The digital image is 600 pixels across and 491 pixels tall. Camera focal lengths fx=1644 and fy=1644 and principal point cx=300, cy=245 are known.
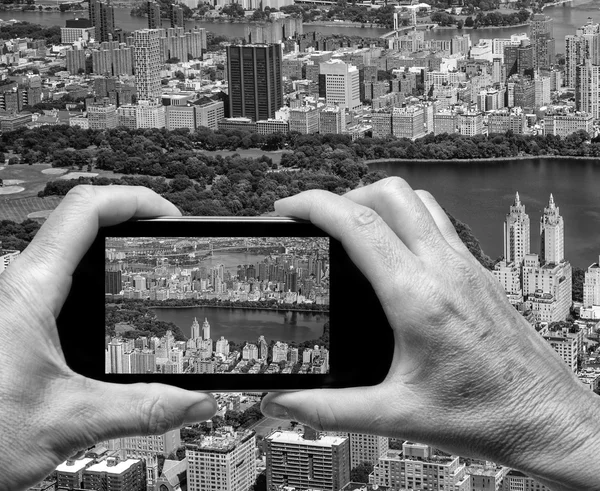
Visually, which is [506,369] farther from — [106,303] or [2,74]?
[2,74]

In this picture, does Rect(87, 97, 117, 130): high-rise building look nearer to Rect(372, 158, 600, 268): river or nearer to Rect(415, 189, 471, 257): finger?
Rect(372, 158, 600, 268): river

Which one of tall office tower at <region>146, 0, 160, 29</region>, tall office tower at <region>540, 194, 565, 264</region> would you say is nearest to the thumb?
tall office tower at <region>540, 194, 565, 264</region>

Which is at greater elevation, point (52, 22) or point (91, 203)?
point (91, 203)

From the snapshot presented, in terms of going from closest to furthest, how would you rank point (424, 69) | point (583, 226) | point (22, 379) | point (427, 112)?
point (22, 379) < point (583, 226) < point (427, 112) < point (424, 69)

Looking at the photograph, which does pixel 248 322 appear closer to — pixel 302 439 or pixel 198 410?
pixel 198 410

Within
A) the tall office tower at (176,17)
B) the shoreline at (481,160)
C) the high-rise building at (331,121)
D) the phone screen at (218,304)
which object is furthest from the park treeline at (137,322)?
the tall office tower at (176,17)

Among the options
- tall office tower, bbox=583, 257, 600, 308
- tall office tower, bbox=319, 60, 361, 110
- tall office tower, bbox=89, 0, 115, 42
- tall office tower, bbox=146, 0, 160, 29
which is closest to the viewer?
tall office tower, bbox=583, 257, 600, 308

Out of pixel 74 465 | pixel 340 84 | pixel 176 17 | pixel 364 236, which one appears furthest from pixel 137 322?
pixel 176 17

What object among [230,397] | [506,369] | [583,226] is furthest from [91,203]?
[583,226]
